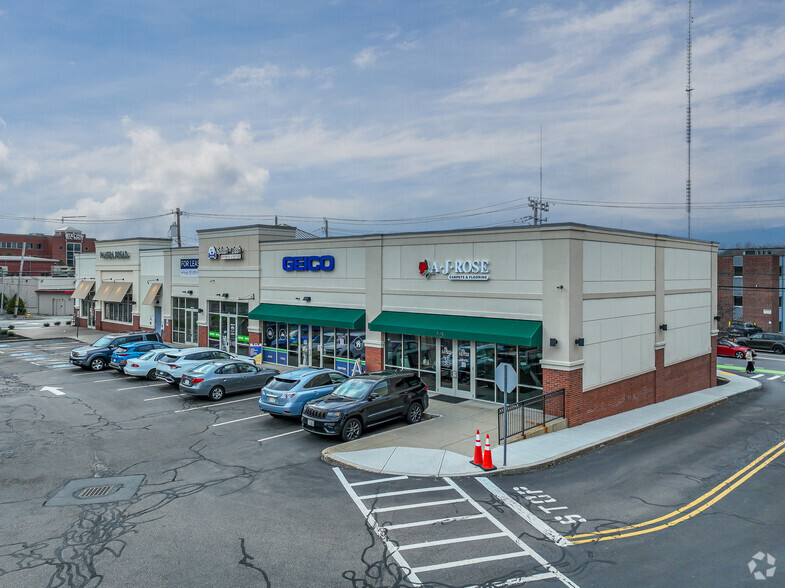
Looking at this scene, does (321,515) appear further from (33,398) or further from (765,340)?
(765,340)

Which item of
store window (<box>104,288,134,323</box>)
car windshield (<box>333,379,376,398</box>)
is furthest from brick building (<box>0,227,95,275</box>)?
car windshield (<box>333,379,376,398</box>)

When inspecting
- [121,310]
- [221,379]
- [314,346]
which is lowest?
[221,379]

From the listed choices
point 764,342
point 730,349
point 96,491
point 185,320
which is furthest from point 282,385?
point 764,342

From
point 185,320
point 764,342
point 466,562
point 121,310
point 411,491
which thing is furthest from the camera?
point 764,342

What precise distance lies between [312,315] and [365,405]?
10.6m

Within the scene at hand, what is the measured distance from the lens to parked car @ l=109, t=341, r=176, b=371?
2603cm

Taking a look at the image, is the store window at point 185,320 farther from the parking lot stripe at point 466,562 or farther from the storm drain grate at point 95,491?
the parking lot stripe at point 466,562

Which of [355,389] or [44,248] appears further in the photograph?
[44,248]

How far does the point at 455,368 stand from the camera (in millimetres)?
20984

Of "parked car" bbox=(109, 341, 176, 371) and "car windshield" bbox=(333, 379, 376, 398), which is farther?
"parked car" bbox=(109, 341, 176, 371)

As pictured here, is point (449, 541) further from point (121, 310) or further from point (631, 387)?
point (121, 310)

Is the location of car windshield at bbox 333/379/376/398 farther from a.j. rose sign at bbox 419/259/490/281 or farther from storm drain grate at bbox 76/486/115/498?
storm drain grate at bbox 76/486/115/498

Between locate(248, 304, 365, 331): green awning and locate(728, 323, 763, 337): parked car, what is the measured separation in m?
47.9

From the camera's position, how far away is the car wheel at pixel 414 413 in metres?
17.3
